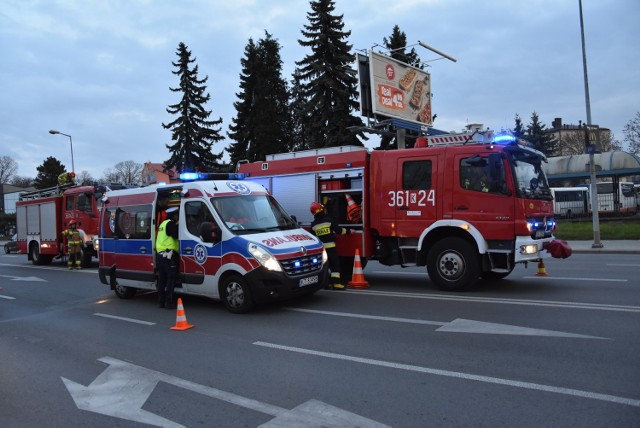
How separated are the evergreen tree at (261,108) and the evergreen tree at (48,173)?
1954 inches

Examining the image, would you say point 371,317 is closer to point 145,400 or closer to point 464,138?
point 145,400

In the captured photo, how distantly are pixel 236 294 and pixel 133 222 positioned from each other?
335cm

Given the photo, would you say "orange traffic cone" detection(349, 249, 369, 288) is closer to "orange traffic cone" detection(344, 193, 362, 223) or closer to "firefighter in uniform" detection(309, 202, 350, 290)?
"firefighter in uniform" detection(309, 202, 350, 290)

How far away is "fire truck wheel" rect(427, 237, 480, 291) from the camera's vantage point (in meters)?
9.01

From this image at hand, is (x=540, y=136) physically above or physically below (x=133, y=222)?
above

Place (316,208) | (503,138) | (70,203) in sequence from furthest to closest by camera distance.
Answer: (70,203) → (316,208) → (503,138)

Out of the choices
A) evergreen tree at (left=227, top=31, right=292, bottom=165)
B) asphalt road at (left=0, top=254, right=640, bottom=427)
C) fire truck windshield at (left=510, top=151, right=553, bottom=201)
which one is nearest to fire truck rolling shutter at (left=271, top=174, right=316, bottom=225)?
asphalt road at (left=0, top=254, right=640, bottom=427)

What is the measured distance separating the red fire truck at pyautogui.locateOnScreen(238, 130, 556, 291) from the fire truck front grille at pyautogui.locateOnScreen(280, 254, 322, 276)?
2194 mm

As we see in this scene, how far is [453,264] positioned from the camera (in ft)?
30.2

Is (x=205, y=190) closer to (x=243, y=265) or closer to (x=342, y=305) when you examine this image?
(x=243, y=265)

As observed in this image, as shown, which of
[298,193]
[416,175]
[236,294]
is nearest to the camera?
[236,294]

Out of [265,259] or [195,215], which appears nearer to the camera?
[265,259]

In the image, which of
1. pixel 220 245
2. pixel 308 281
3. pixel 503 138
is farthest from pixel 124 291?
pixel 503 138

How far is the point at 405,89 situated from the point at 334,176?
1676 centimetres
